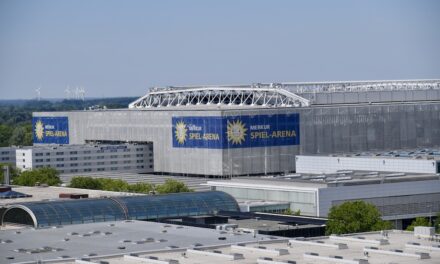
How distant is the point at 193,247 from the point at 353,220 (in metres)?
11.8

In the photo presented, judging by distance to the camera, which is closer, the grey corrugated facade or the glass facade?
the glass facade

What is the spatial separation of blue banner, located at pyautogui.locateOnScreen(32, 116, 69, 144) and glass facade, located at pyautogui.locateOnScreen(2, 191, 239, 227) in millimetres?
48906

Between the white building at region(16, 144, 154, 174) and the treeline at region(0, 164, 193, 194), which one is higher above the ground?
the white building at region(16, 144, 154, 174)

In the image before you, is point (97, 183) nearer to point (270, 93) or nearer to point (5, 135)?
point (270, 93)

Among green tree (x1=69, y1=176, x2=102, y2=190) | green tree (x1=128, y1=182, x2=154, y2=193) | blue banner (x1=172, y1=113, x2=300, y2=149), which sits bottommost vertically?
green tree (x1=128, y1=182, x2=154, y2=193)

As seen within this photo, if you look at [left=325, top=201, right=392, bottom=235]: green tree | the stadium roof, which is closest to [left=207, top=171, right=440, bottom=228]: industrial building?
[left=325, top=201, right=392, bottom=235]: green tree

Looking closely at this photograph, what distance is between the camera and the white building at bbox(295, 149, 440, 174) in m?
78.8

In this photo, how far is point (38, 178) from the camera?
291 ft

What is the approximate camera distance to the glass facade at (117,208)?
59.5m

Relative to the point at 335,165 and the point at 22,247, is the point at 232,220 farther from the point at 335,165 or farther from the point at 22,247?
the point at 335,165

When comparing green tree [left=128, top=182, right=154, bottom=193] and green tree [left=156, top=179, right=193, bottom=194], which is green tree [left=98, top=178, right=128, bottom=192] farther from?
green tree [left=156, top=179, right=193, bottom=194]

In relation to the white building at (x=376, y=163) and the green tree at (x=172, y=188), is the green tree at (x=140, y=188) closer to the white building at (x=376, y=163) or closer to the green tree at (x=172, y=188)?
the green tree at (x=172, y=188)

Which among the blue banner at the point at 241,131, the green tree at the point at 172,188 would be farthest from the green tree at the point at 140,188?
the blue banner at the point at 241,131

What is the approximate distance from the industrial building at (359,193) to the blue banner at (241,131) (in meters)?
19.8
